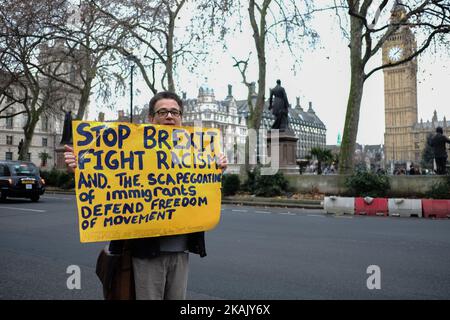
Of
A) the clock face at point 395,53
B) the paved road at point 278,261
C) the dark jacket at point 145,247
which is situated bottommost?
the paved road at point 278,261

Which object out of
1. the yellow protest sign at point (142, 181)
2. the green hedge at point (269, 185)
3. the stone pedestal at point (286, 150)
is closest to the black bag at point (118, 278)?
the yellow protest sign at point (142, 181)

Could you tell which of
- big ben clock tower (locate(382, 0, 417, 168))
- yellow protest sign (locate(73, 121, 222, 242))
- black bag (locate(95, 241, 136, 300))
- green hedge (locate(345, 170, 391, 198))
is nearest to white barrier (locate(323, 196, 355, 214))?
green hedge (locate(345, 170, 391, 198))

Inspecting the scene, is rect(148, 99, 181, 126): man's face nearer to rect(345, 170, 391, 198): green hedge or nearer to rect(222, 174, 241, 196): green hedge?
rect(345, 170, 391, 198): green hedge

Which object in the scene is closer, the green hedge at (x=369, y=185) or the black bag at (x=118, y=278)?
the black bag at (x=118, y=278)

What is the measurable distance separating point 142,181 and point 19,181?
16.2m

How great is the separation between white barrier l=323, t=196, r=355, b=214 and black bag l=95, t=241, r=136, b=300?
13.0 meters

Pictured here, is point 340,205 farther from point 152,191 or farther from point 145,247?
point 145,247

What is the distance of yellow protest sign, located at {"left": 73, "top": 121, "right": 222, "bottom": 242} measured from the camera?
2.78 metres

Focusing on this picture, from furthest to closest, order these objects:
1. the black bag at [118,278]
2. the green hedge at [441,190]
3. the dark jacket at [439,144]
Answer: the dark jacket at [439,144] → the green hedge at [441,190] → the black bag at [118,278]

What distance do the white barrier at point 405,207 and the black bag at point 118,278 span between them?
12.9 m

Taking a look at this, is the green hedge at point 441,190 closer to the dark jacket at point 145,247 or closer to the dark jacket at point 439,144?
the dark jacket at point 439,144

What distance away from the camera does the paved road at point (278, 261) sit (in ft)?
15.9

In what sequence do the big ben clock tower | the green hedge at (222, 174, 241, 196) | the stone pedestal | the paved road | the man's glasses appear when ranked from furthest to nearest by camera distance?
the big ben clock tower
the stone pedestal
the green hedge at (222, 174, 241, 196)
the paved road
the man's glasses

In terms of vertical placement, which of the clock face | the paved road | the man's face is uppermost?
the clock face
